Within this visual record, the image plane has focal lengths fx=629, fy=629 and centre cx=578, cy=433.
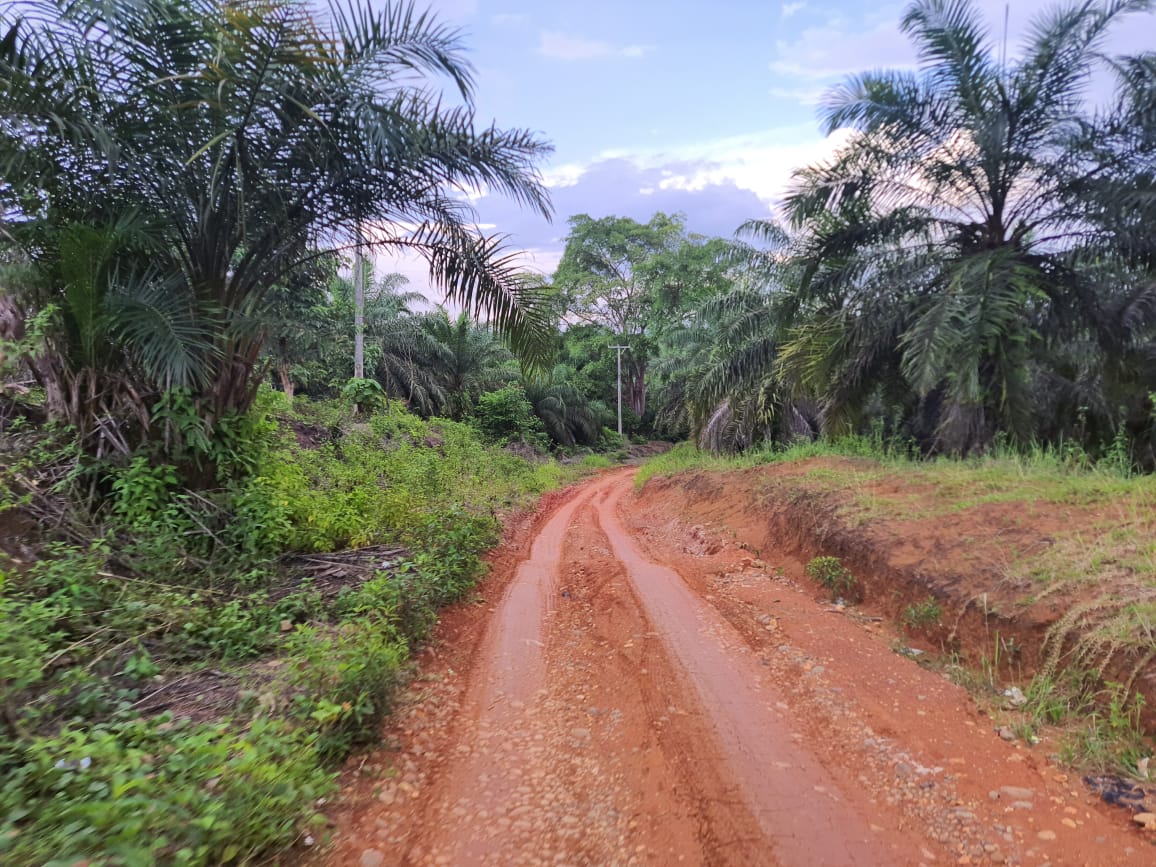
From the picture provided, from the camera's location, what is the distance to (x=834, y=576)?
21.2ft

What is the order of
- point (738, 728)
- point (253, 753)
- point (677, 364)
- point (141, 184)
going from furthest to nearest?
point (677, 364) < point (141, 184) < point (738, 728) < point (253, 753)

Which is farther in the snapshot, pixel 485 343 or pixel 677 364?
pixel 677 364

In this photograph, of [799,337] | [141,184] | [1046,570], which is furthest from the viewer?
[799,337]

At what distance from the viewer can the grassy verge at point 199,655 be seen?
89.9 inches

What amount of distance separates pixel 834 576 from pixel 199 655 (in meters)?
5.61

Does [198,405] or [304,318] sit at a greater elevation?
[304,318]

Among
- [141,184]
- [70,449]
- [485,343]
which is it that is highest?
[485,343]

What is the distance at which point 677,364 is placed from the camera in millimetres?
30328

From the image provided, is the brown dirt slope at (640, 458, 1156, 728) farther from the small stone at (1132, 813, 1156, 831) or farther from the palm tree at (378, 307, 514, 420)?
the palm tree at (378, 307, 514, 420)

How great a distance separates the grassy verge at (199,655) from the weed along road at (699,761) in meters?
0.37

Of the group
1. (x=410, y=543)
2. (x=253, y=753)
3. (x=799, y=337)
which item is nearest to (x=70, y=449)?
(x=410, y=543)

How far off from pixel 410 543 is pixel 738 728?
4.13 metres

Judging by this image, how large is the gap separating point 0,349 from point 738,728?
243 inches

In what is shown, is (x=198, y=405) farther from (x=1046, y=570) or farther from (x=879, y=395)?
(x=879, y=395)
